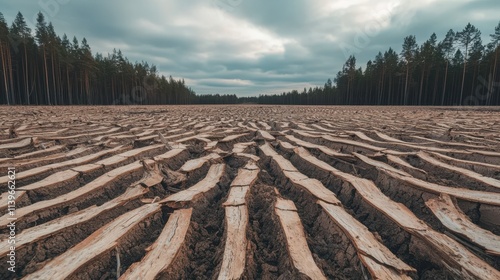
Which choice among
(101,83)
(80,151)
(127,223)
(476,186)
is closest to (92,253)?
(127,223)

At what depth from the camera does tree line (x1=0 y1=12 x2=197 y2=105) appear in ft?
92.8

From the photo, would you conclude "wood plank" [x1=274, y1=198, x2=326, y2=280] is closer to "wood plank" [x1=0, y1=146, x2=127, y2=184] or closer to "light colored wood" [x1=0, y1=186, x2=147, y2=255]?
"light colored wood" [x1=0, y1=186, x2=147, y2=255]

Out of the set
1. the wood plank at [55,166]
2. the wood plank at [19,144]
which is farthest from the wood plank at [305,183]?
the wood plank at [19,144]

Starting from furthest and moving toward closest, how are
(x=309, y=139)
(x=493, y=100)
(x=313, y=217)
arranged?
(x=493, y=100) → (x=309, y=139) → (x=313, y=217)

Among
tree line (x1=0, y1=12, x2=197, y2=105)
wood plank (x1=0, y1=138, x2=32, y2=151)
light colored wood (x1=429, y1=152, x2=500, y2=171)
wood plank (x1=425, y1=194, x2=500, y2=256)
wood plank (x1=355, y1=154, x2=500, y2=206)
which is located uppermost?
tree line (x1=0, y1=12, x2=197, y2=105)

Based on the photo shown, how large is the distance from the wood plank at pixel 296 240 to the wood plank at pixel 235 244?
0.72ft

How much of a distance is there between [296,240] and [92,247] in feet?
3.28

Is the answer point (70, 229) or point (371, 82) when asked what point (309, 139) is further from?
point (371, 82)

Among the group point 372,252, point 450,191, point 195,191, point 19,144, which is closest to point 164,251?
point 195,191

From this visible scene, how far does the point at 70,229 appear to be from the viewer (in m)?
1.43

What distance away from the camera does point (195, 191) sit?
198 centimetres

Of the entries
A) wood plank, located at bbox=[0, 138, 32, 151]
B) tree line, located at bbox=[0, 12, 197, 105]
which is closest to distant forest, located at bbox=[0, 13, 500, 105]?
tree line, located at bbox=[0, 12, 197, 105]

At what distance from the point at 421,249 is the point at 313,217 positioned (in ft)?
1.91

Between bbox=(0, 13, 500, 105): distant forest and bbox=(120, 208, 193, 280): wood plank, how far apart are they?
31.6 meters
